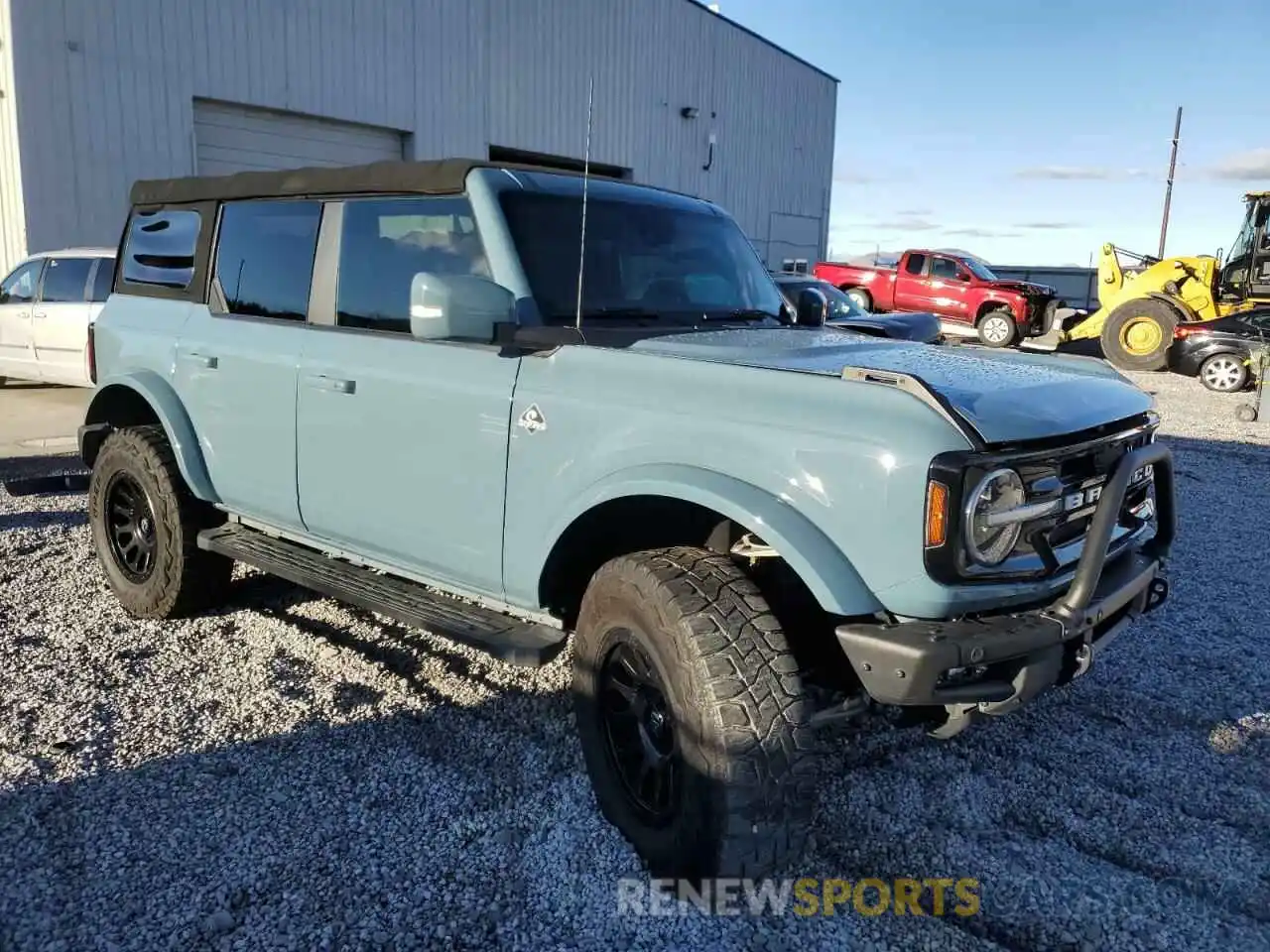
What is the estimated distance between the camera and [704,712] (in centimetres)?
254

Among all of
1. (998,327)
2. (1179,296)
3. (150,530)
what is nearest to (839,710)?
(150,530)

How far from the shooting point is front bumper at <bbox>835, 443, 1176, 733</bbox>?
2.32 m

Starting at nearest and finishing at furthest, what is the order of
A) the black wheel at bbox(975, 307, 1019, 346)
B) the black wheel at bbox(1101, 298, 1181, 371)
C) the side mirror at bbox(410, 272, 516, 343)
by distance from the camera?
1. the side mirror at bbox(410, 272, 516, 343)
2. the black wheel at bbox(1101, 298, 1181, 371)
3. the black wheel at bbox(975, 307, 1019, 346)

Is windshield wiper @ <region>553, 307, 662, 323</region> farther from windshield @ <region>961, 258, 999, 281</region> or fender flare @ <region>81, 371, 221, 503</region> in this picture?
windshield @ <region>961, 258, 999, 281</region>

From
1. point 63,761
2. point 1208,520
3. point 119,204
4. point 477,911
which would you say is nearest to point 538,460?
point 477,911

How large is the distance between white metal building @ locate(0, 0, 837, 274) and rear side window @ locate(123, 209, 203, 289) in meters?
8.84

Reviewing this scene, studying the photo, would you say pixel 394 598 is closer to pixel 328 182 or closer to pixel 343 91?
pixel 328 182

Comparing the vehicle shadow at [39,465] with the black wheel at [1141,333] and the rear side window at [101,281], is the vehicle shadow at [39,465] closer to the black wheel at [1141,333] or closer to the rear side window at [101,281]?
the rear side window at [101,281]

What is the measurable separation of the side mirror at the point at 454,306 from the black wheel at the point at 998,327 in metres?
Answer: 20.3

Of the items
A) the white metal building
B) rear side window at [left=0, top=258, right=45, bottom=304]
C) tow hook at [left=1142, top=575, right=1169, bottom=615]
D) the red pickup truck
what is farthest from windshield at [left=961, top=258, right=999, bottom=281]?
tow hook at [left=1142, top=575, right=1169, bottom=615]

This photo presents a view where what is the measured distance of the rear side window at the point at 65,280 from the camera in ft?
35.4

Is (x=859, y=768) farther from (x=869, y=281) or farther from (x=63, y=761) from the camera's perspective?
(x=869, y=281)

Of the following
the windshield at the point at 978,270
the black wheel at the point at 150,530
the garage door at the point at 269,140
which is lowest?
the black wheel at the point at 150,530

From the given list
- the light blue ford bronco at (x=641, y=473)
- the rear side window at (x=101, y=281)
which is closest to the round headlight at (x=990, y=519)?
the light blue ford bronco at (x=641, y=473)
